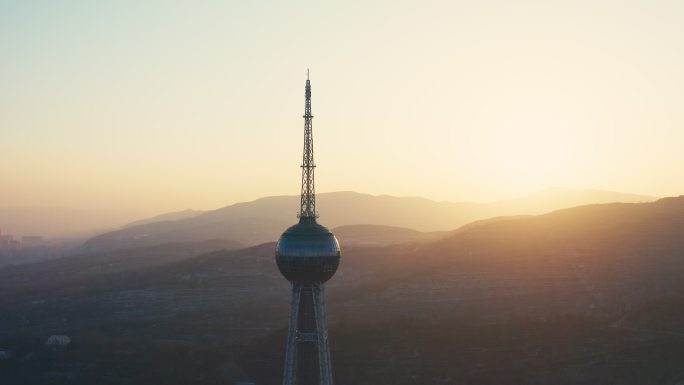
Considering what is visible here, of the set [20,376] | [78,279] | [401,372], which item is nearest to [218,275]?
[78,279]

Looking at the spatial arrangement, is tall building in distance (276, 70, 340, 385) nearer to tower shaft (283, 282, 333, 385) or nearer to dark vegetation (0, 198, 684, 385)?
tower shaft (283, 282, 333, 385)

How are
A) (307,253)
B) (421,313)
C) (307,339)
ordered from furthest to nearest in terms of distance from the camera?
(421,313) < (307,339) < (307,253)

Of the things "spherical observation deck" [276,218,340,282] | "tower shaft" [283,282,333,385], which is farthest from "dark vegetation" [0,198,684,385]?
"spherical observation deck" [276,218,340,282]

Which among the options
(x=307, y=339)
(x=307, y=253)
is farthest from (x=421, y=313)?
(x=307, y=253)

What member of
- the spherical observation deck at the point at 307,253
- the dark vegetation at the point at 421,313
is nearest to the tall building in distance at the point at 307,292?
the spherical observation deck at the point at 307,253

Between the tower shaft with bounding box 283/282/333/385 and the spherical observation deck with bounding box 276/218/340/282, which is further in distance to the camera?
the tower shaft with bounding box 283/282/333/385

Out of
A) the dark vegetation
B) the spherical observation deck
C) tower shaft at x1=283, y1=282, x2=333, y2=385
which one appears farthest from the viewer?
the dark vegetation

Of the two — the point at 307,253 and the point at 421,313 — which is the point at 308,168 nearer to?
the point at 307,253

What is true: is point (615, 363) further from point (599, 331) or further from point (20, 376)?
point (20, 376)
